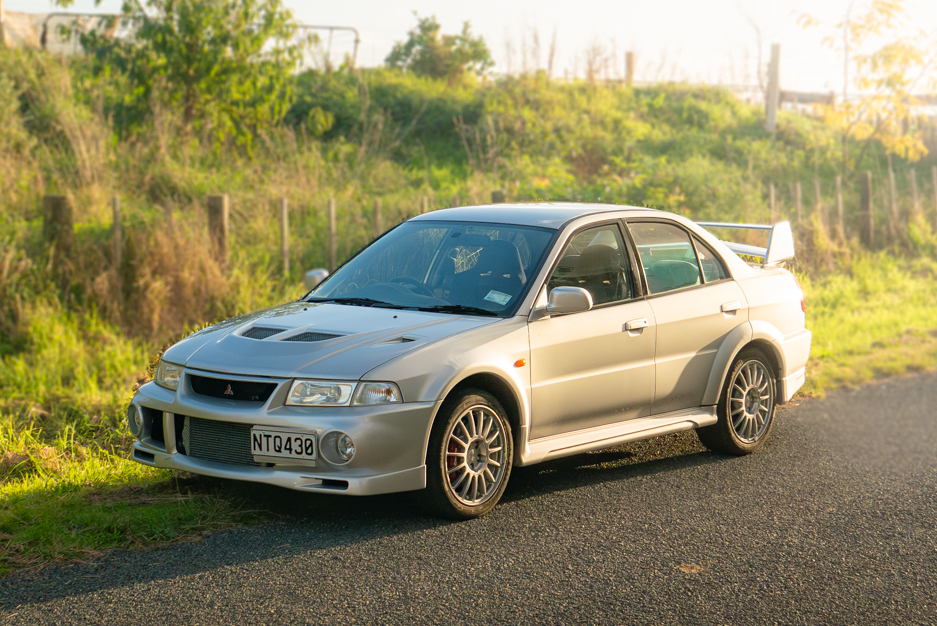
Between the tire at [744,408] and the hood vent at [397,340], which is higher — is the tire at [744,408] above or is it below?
below

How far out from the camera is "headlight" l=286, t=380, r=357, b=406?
495 cm

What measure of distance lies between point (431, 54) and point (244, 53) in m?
11.4

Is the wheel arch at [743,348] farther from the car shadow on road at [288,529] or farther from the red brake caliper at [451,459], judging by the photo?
the red brake caliper at [451,459]

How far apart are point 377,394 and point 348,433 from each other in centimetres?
24

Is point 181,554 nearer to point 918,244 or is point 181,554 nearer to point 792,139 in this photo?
point 918,244

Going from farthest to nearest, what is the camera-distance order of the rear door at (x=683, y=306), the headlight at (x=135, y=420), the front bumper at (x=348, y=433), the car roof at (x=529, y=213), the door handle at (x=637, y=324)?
the rear door at (x=683, y=306) < the car roof at (x=529, y=213) < the door handle at (x=637, y=324) < the headlight at (x=135, y=420) < the front bumper at (x=348, y=433)

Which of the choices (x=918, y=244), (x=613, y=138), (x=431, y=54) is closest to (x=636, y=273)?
(x=918, y=244)

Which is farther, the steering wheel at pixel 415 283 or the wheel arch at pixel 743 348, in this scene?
the wheel arch at pixel 743 348

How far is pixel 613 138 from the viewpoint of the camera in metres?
25.0

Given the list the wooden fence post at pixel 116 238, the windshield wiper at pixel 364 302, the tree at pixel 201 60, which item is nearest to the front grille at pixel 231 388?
the windshield wiper at pixel 364 302

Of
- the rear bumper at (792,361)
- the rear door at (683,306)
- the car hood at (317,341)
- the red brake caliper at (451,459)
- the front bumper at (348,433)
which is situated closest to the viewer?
the front bumper at (348,433)

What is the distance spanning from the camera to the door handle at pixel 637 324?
6.11 meters

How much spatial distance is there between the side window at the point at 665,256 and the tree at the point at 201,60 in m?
12.3

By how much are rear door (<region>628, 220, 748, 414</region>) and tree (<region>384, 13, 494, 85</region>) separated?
21571 millimetres
